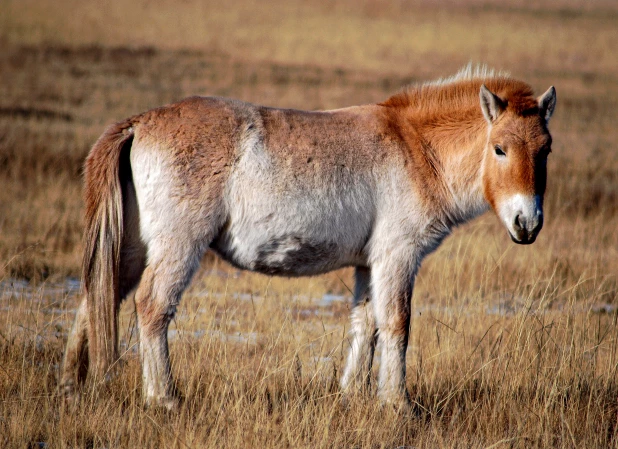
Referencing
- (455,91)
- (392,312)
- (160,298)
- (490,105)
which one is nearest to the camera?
(160,298)

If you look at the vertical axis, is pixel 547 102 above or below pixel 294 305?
above

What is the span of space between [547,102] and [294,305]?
133 inches

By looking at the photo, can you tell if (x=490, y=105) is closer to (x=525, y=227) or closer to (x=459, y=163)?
(x=459, y=163)

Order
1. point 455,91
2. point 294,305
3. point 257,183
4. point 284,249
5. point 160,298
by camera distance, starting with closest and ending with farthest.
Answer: point 160,298 → point 257,183 → point 284,249 → point 455,91 → point 294,305

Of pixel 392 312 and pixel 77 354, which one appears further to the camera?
pixel 392 312

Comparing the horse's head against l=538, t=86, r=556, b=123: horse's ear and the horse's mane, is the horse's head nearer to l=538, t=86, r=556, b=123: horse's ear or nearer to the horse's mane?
l=538, t=86, r=556, b=123: horse's ear

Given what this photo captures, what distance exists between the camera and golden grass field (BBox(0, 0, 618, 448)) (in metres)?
4.49

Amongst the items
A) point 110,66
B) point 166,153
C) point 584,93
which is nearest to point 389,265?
point 166,153

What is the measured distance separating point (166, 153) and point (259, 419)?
1838mm

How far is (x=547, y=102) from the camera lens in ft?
17.2

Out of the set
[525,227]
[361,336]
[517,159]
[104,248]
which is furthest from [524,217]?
[104,248]

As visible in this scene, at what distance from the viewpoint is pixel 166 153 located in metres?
4.72

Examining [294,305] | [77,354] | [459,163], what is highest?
[459,163]

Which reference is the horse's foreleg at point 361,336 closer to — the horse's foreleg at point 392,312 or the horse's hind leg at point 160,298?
the horse's foreleg at point 392,312
